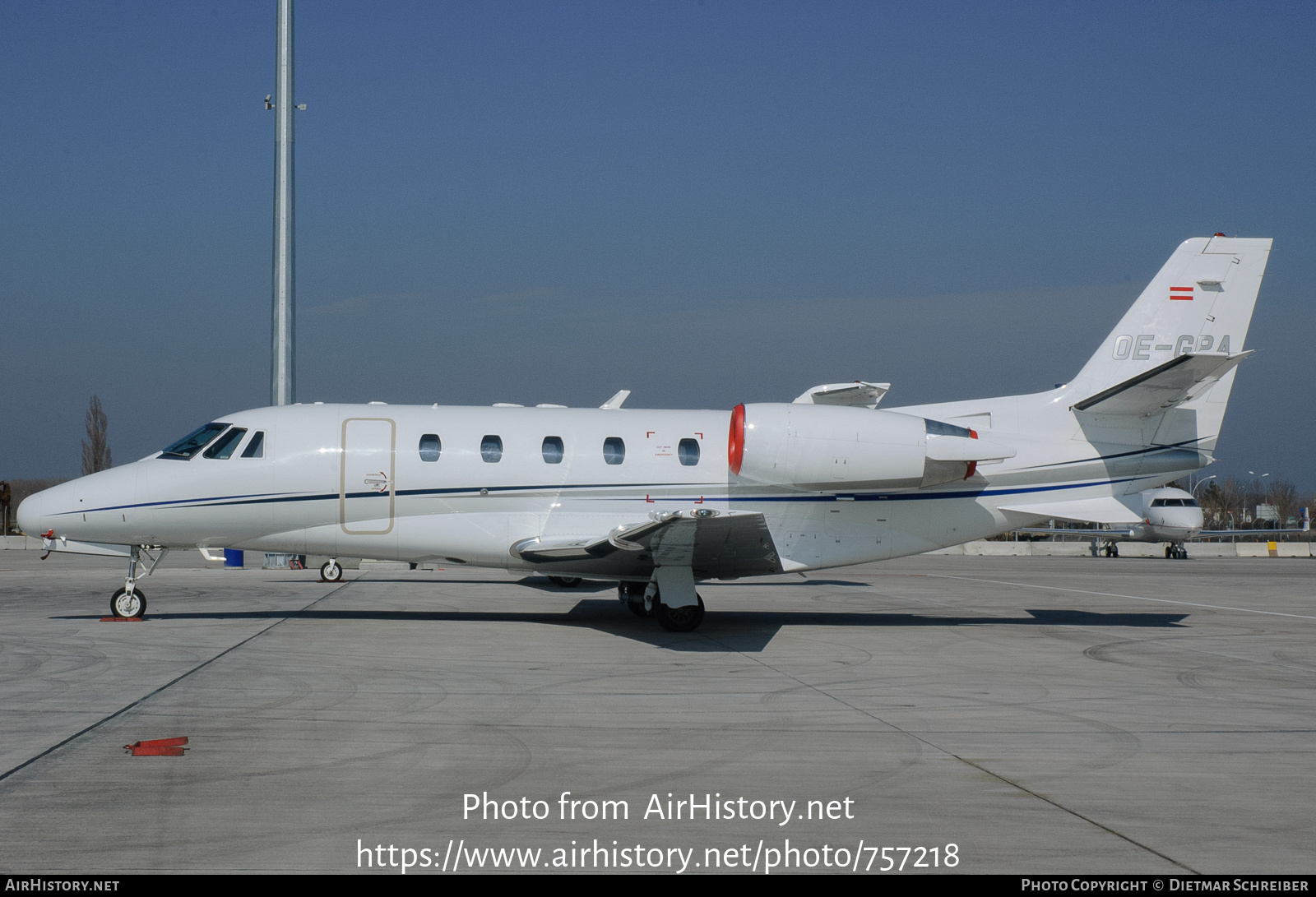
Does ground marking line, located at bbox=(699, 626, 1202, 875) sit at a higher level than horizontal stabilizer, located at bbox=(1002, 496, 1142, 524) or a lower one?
lower

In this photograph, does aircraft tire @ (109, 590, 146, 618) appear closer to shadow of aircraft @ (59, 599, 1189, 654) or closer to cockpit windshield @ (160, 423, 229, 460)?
shadow of aircraft @ (59, 599, 1189, 654)

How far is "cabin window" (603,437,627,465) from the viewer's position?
1462cm

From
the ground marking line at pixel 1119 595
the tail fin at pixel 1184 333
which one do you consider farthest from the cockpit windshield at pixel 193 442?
the ground marking line at pixel 1119 595

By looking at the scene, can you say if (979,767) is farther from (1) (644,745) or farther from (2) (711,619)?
(2) (711,619)

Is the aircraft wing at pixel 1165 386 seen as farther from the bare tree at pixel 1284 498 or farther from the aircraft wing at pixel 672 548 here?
the bare tree at pixel 1284 498

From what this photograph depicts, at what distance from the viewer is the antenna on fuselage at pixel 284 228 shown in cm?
2802

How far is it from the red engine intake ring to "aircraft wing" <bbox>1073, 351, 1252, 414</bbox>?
519 cm

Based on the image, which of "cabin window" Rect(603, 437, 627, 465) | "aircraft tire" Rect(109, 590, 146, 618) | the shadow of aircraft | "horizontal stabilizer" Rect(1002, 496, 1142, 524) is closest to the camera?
the shadow of aircraft

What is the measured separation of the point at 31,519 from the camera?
1379 centimetres

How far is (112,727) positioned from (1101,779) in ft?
22.1

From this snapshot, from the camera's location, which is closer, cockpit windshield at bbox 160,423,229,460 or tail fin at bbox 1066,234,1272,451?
cockpit windshield at bbox 160,423,229,460

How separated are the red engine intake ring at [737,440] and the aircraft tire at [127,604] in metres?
8.16

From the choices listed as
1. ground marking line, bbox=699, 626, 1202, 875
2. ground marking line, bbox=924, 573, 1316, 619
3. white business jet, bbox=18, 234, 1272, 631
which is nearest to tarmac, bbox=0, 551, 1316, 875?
ground marking line, bbox=699, 626, 1202, 875
